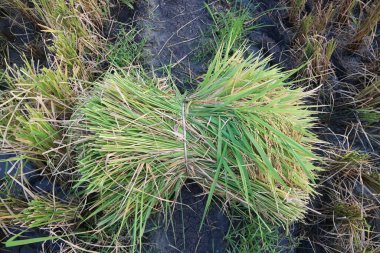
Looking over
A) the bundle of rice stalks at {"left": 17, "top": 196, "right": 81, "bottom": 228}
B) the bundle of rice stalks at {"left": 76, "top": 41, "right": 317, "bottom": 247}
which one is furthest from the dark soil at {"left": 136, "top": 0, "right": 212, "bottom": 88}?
the bundle of rice stalks at {"left": 17, "top": 196, "right": 81, "bottom": 228}

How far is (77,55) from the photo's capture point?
1.53m

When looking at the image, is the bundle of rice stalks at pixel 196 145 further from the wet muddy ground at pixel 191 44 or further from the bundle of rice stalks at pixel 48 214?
the wet muddy ground at pixel 191 44

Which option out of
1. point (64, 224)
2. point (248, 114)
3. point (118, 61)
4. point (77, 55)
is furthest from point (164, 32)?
point (64, 224)

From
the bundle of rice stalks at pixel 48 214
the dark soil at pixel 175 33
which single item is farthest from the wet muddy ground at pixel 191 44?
the bundle of rice stalks at pixel 48 214

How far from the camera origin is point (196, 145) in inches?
48.3

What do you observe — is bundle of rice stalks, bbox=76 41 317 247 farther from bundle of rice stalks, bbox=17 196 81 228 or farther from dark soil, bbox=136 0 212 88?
dark soil, bbox=136 0 212 88

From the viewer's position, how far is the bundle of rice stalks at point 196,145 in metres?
1.19

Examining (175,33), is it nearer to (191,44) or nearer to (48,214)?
(191,44)

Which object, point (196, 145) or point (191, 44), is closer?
point (196, 145)

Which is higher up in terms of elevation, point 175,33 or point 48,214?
point 175,33

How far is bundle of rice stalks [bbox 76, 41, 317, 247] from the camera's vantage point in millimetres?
1188

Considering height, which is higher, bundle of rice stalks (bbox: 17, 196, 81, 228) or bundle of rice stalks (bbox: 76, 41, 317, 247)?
bundle of rice stalks (bbox: 76, 41, 317, 247)

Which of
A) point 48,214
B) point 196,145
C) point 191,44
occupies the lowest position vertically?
point 48,214

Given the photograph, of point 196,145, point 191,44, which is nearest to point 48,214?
point 196,145
